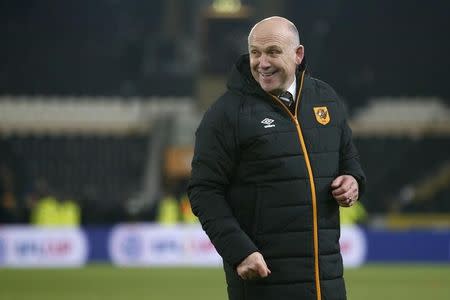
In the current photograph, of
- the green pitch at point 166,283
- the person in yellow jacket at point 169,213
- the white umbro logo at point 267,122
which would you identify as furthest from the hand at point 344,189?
the person in yellow jacket at point 169,213

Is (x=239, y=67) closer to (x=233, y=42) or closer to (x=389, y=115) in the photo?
(x=233, y=42)

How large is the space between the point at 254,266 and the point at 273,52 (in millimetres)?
830

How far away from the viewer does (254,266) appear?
4.18 meters

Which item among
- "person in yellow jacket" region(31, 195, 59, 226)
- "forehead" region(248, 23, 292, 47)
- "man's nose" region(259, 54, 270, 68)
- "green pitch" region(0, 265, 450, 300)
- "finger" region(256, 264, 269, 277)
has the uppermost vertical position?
"forehead" region(248, 23, 292, 47)

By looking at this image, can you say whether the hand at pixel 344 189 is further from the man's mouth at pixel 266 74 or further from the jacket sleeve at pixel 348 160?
the man's mouth at pixel 266 74

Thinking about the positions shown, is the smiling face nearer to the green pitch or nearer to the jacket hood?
the jacket hood

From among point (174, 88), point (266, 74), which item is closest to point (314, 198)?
Result: point (266, 74)

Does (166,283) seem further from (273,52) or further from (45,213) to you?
(273,52)

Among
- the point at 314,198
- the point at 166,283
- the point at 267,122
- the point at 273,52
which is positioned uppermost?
the point at 273,52

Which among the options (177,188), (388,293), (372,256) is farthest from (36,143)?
(388,293)

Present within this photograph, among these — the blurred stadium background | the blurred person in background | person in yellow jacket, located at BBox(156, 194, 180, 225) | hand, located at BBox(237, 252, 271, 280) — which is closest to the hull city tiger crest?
the blurred person in background

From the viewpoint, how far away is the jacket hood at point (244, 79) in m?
4.41

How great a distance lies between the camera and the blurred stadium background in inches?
1096

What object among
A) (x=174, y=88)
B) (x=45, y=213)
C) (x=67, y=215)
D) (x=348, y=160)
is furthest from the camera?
(x=174, y=88)
